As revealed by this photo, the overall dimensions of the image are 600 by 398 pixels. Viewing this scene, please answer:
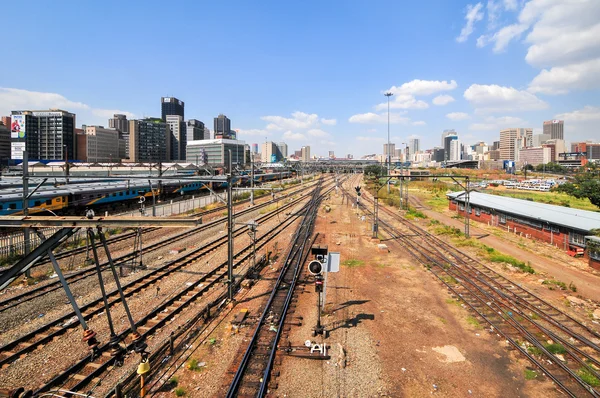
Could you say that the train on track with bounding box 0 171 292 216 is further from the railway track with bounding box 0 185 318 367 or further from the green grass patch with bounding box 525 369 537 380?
the green grass patch with bounding box 525 369 537 380

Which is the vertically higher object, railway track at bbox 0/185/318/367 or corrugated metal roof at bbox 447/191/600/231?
corrugated metal roof at bbox 447/191/600/231

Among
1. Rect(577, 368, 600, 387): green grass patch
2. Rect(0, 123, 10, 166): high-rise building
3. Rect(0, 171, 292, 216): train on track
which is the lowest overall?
Rect(577, 368, 600, 387): green grass patch

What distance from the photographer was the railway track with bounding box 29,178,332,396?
26.9 ft

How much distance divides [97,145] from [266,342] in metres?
170

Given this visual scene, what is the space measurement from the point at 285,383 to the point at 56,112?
504 feet

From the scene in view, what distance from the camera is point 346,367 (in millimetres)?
9133

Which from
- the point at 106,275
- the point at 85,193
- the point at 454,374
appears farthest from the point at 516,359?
the point at 85,193

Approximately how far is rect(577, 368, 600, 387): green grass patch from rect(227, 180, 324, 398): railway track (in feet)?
26.9

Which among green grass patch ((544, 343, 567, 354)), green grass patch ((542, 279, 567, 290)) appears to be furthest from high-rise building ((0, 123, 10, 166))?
green grass patch ((544, 343, 567, 354))

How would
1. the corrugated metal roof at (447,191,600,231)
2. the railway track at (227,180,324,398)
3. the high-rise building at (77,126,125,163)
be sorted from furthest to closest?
the high-rise building at (77,126,125,163)
the corrugated metal roof at (447,191,600,231)
the railway track at (227,180,324,398)

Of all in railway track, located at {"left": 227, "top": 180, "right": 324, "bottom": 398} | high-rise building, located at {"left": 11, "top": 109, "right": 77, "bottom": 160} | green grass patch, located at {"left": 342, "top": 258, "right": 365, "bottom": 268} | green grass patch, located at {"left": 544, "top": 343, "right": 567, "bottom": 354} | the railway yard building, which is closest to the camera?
railway track, located at {"left": 227, "top": 180, "right": 324, "bottom": 398}

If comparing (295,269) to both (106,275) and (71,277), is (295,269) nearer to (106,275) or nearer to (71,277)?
(106,275)

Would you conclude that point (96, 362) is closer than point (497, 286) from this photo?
Yes

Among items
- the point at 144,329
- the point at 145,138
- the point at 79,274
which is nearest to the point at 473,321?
the point at 144,329
